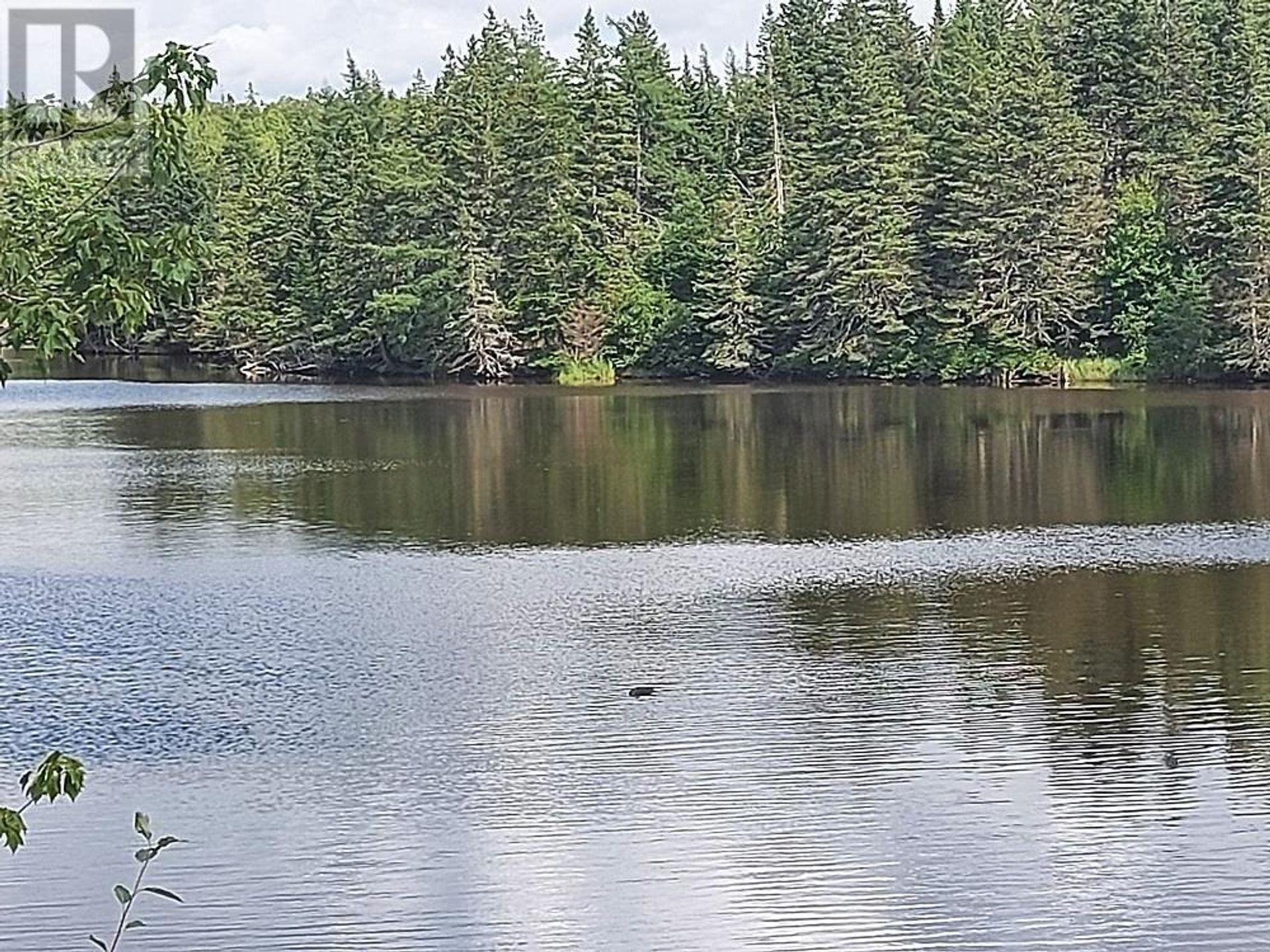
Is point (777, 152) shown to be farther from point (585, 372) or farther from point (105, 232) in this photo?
point (105, 232)

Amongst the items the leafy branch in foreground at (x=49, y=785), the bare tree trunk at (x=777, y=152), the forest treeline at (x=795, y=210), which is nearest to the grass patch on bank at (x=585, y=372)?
the forest treeline at (x=795, y=210)

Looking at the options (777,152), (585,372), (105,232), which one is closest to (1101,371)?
(585,372)

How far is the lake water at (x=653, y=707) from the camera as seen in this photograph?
1223cm

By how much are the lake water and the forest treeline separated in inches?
1020

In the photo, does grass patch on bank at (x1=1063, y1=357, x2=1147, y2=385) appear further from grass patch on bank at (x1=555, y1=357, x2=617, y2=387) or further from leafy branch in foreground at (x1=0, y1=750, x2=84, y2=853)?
leafy branch in foreground at (x1=0, y1=750, x2=84, y2=853)

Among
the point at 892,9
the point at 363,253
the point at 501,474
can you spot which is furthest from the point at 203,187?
the point at 501,474

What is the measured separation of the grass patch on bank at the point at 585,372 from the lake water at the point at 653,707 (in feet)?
107

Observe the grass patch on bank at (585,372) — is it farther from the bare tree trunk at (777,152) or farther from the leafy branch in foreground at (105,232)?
the leafy branch in foreground at (105,232)

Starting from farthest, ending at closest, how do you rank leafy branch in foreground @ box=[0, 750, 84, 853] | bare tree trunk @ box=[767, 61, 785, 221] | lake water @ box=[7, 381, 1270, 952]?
bare tree trunk @ box=[767, 61, 785, 221]
lake water @ box=[7, 381, 1270, 952]
leafy branch in foreground @ box=[0, 750, 84, 853]

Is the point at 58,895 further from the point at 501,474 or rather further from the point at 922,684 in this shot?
the point at 501,474

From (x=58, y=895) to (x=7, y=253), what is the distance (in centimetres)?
771

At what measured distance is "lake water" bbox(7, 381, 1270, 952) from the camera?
12227 mm

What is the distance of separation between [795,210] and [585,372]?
30.4 ft

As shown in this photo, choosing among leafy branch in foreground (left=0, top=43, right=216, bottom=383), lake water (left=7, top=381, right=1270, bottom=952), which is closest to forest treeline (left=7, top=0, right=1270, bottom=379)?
lake water (left=7, top=381, right=1270, bottom=952)
